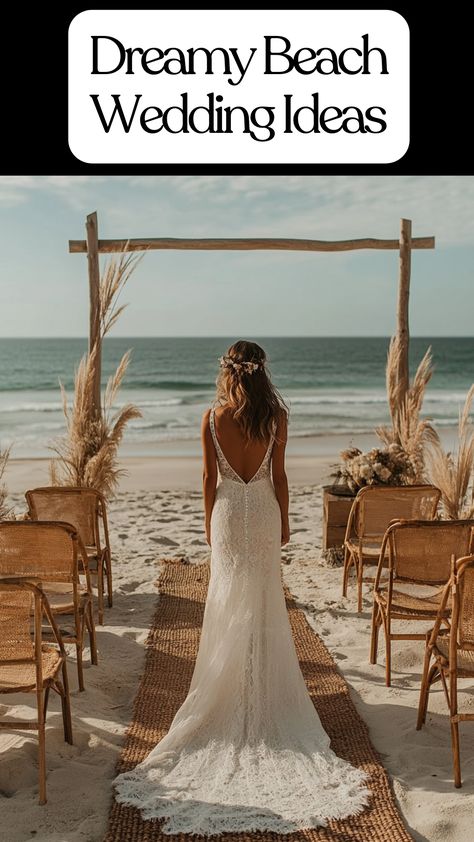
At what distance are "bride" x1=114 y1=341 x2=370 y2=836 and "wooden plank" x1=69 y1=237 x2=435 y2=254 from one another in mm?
2932

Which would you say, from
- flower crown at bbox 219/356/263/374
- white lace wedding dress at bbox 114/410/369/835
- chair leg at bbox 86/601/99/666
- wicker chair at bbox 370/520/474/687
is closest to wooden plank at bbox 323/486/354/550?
wicker chair at bbox 370/520/474/687

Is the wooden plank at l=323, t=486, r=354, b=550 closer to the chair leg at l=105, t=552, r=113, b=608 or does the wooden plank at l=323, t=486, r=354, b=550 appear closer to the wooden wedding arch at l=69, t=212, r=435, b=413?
the wooden wedding arch at l=69, t=212, r=435, b=413

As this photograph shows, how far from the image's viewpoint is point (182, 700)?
139 inches

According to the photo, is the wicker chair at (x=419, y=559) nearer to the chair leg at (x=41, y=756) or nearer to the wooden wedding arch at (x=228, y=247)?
the chair leg at (x=41, y=756)

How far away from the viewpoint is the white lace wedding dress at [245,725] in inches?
102

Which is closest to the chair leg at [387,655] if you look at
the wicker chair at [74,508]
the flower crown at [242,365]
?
the flower crown at [242,365]

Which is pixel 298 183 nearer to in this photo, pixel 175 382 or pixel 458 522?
pixel 175 382

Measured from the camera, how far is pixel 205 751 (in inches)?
114

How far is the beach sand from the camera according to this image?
2576 mm

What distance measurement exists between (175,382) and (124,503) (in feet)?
64.4

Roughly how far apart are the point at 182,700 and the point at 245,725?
0.55 metres

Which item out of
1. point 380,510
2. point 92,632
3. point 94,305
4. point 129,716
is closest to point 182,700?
point 129,716

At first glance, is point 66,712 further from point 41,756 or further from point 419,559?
point 419,559

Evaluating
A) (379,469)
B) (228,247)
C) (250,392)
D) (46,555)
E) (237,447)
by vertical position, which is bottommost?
(46,555)
